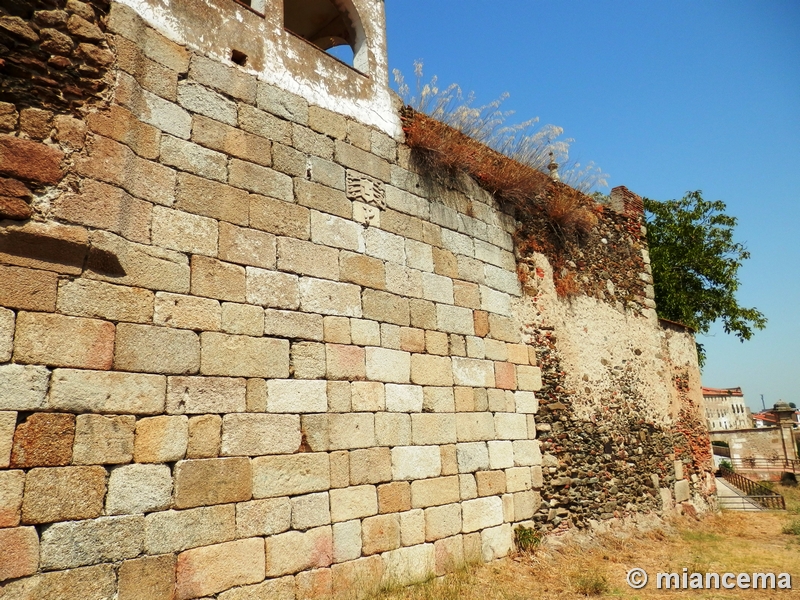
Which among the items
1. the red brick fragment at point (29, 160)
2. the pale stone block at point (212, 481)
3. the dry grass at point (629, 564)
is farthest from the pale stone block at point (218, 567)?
the red brick fragment at point (29, 160)

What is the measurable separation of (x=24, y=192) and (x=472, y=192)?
477 cm

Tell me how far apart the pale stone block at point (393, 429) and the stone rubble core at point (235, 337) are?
0.06 ft

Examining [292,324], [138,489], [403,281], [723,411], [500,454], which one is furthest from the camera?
[723,411]

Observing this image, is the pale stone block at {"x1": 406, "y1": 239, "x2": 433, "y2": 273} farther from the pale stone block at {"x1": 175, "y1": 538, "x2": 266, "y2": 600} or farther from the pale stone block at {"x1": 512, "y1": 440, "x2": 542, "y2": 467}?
the pale stone block at {"x1": 175, "y1": 538, "x2": 266, "y2": 600}

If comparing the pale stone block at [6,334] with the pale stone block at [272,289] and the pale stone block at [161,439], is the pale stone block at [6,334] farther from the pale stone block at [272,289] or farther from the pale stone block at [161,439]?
the pale stone block at [272,289]

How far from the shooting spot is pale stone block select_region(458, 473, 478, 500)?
237 inches

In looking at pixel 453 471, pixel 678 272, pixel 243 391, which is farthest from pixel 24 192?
pixel 678 272

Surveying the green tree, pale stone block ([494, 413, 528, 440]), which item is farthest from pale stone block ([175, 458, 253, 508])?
the green tree

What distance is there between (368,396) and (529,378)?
2607mm

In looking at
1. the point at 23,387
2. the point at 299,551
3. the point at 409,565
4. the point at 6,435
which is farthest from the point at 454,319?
the point at 6,435

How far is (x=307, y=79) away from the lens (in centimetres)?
569

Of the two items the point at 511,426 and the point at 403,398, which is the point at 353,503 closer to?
the point at 403,398

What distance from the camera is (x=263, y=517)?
14.6 ft

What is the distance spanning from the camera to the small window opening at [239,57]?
16.9ft
